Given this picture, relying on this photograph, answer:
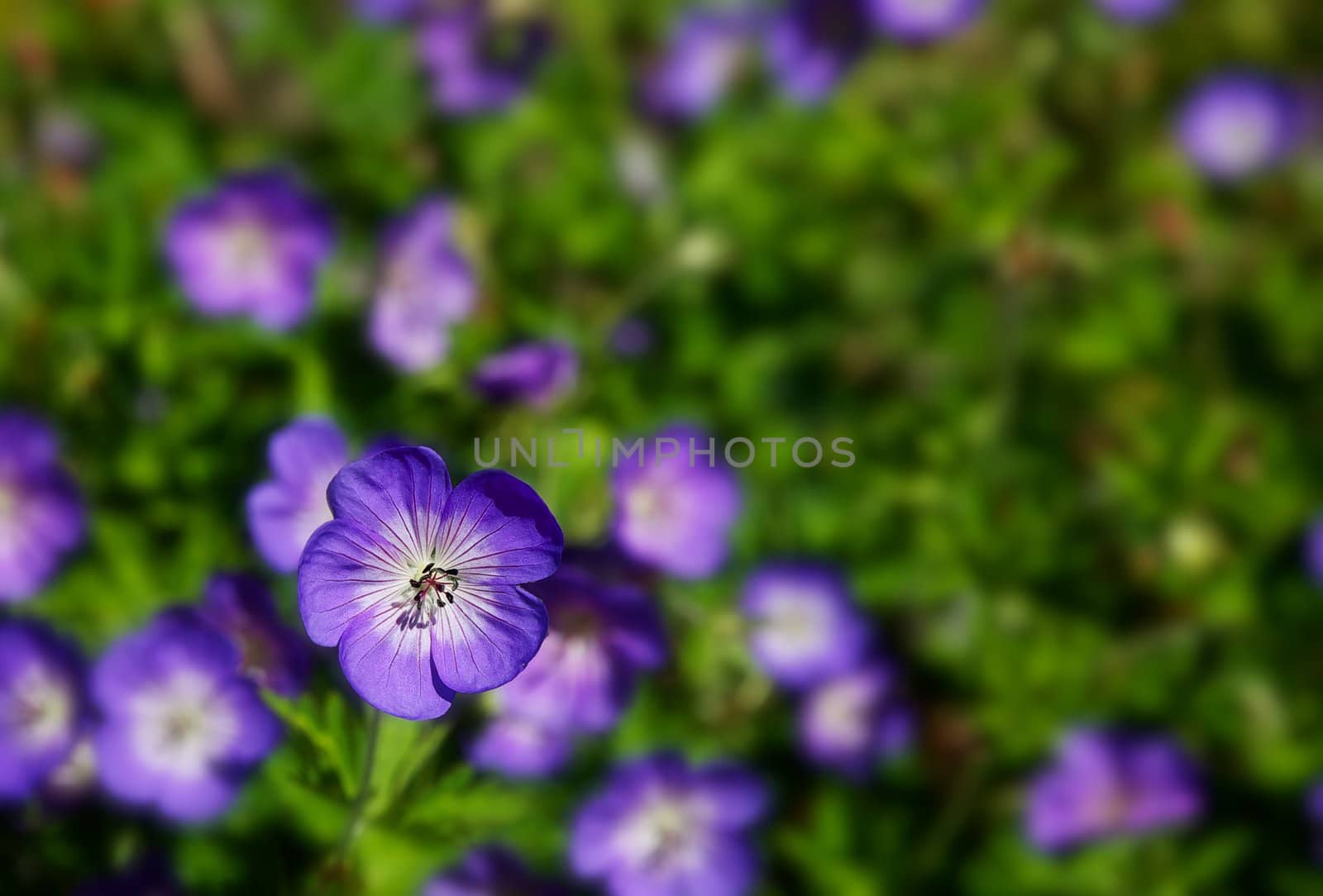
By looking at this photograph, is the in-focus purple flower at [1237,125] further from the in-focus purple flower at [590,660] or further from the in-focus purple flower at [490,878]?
the in-focus purple flower at [490,878]

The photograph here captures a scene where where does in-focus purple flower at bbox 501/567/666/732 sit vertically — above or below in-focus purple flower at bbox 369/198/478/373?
below

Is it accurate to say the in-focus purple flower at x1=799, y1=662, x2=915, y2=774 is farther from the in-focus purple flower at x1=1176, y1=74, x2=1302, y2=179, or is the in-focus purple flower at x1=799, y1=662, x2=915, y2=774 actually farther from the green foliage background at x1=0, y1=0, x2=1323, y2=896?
the in-focus purple flower at x1=1176, y1=74, x2=1302, y2=179

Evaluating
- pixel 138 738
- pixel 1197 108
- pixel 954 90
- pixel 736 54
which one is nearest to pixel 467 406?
pixel 138 738

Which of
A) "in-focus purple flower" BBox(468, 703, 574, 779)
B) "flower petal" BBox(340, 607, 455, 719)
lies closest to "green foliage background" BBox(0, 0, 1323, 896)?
"in-focus purple flower" BBox(468, 703, 574, 779)

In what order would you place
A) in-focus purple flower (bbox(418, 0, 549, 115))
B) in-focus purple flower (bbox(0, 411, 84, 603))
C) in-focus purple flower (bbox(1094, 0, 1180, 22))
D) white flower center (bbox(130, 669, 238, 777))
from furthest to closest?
1. in-focus purple flower (bbox(1094, 0, 1180, 22))
2. in-focus purple flower (bbox(418, 0, 549, 115))
3. in-focus purple flower (bbox(0, 411, 84, 603))
4. white flower center (bbox(130, 669, 238, 777))

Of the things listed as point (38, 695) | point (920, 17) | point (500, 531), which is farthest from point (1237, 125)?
point (38, 695)

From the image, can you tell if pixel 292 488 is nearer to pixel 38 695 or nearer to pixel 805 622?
pixel 38 695
